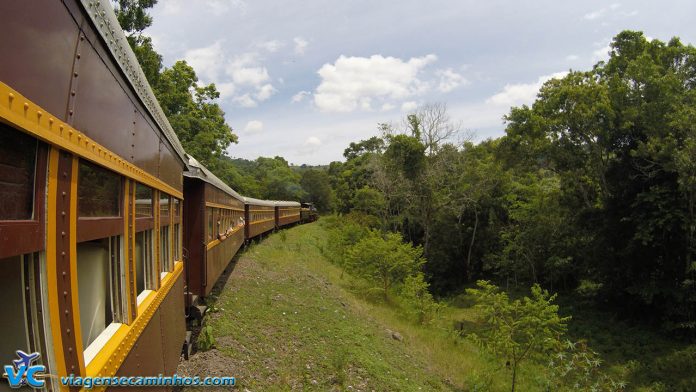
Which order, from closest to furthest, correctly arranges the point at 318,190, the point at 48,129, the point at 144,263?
the point at 48,129
the point at 144,263
the point at 318,190

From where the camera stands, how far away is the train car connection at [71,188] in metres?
1.45

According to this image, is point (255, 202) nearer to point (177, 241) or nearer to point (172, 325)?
point (177, 241)

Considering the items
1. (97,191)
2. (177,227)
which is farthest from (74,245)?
(177,227)

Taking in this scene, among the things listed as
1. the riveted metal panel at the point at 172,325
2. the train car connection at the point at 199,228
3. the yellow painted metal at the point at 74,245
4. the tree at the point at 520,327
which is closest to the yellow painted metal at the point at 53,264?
the yellow painted metal at the point at 74,245

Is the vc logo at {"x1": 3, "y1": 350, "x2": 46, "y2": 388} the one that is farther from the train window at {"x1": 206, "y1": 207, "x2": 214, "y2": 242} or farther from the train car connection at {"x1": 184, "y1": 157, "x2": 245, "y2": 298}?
the train window at {"x1": 206, "y1": 207, "x2": 214, "y2": 242}

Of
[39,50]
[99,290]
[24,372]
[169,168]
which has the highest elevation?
[39,50]

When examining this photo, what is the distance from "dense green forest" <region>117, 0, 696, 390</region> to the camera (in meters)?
14.7

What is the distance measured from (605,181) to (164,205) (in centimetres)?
1794

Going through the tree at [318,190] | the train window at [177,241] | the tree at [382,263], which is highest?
the tree at [318,190]

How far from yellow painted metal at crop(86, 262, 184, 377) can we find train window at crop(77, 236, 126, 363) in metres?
0.04

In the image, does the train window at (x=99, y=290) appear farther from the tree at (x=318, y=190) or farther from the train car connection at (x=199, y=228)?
the tree at (x=318, y=190)

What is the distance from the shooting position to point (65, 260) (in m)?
1.77

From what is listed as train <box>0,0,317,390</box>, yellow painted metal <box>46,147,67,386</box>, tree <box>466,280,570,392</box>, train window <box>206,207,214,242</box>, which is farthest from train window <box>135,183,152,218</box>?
tree <box>466,280,570,392</box>

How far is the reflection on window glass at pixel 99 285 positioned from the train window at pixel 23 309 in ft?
1.82
